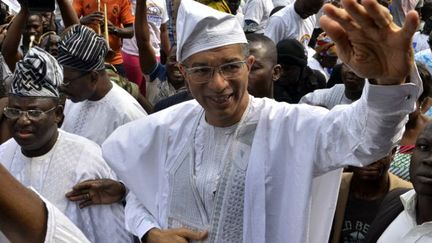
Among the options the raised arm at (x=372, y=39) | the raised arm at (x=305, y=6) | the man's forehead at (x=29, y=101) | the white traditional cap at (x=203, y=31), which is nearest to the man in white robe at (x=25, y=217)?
the raised arm at (x=372, y=39)

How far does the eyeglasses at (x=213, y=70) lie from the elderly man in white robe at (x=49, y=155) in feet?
4.39

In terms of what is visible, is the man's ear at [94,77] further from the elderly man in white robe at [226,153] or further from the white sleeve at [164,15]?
the white sleeve at [164,15]

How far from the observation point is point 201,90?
10.6 feet

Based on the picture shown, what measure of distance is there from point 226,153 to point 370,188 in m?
1.13

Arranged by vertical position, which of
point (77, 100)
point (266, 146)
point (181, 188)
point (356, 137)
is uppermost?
point (356, 137)

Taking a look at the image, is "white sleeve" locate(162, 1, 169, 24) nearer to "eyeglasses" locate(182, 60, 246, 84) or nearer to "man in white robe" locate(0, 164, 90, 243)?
"eyeglasses" locate(182, 60, 246, 84)

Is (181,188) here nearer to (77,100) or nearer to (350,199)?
(350,199)

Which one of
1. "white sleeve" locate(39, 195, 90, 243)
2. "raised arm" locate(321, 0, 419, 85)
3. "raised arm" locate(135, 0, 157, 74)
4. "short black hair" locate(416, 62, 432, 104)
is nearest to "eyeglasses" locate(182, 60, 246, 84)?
"raised arm" locate(321, 0, 419, 85)

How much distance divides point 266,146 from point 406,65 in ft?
2.98

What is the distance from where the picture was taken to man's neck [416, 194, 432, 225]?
2.95 metres

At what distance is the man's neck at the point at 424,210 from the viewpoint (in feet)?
9.66

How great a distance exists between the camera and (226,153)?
130 inches

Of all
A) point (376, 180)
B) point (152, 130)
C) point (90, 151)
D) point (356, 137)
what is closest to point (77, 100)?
point (90, 151)

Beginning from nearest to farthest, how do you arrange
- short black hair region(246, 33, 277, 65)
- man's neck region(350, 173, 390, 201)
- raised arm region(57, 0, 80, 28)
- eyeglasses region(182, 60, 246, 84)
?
eyeglasses region(182, 60, 246, 84), man's neck region(350, 173, 390, 201), short black hair region(246, 33, 277, 65), raised arm region(57, 0, 80, 28)
